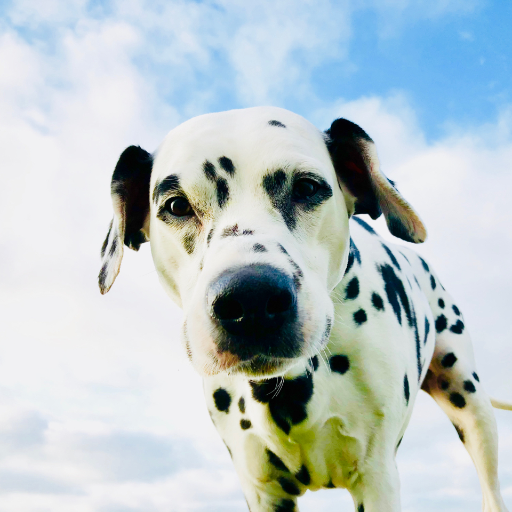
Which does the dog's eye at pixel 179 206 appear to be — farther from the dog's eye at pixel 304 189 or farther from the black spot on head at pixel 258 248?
the black spot on head at pixel 258 248

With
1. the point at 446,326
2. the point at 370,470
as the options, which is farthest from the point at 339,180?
the point at 446,326

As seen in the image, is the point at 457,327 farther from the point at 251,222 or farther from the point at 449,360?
the point at 251,222

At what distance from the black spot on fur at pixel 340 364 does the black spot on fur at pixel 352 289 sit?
1.23 ft

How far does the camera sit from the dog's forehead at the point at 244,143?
288 centimetres

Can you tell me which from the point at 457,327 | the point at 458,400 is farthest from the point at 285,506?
the point at 457,327

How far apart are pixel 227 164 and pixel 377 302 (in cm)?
146

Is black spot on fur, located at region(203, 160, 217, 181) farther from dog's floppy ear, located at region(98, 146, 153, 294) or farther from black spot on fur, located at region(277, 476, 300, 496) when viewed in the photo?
black spot on fur, located at region(277, 476, 300, 496)

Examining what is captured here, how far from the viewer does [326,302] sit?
2652mm

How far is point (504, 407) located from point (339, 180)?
348 cm

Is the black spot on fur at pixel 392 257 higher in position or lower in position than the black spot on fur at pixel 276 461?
higher

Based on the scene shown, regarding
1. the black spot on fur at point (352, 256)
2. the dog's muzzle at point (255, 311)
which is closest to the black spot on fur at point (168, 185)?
the dog's muzzle at point (255, 311)

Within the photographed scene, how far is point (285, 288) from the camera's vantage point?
2199 mm

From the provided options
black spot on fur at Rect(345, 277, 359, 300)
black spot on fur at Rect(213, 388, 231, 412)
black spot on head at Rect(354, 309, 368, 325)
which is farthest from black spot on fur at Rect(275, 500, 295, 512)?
black spot on fur at Rect(345, 277, 359, 300)

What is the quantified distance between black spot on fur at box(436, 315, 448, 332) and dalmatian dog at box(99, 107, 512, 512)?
0.75 m
